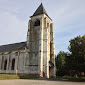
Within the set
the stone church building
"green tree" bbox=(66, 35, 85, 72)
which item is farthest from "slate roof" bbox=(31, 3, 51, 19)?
"green tree" bbox=(66, 35, 85, 72)

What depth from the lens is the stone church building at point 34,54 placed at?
29452 mm

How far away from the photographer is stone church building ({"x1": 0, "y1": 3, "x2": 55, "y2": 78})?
2945 cm

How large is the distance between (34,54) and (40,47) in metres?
3.30

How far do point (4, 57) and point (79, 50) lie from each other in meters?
24.6

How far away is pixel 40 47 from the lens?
98.6 feet

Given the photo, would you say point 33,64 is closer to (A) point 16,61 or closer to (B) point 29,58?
(B) point 29,58

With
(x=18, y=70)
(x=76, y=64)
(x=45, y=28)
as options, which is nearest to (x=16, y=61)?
(x=18, y=70)

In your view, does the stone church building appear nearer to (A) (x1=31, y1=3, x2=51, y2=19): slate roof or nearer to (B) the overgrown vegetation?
(A) (x1=31, y1=3, x2=51, y2=19): slate roof

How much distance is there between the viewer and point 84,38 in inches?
895

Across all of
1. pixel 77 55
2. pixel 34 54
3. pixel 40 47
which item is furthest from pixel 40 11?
pixel 77 55

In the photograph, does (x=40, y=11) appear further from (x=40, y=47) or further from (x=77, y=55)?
(x=77, y=55)

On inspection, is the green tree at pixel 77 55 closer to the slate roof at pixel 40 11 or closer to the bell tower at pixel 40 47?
the bell tower at pixel 40 47

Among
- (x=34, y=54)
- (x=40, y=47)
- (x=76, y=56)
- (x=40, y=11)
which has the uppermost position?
(x=40, y=11)

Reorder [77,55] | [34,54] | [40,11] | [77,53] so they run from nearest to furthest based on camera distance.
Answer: [77,53] < [77,55] < [34,54] < [40,11]
